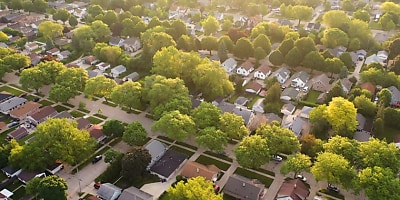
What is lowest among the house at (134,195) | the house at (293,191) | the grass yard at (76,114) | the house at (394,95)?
the grass yard at (76,114)

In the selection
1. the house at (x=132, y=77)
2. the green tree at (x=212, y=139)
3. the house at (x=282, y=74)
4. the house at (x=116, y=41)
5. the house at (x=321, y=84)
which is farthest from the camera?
the house at (x=116, y=41)

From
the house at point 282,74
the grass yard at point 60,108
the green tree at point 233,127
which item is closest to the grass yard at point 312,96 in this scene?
the house at point 282,74

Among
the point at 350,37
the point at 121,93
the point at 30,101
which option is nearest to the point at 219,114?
the point at 121,93

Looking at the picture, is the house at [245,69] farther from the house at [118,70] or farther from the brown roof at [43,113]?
the brown roof at [43,113]

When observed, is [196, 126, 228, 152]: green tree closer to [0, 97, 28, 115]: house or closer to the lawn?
the lawn

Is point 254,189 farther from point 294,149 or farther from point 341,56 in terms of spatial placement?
point 341,56

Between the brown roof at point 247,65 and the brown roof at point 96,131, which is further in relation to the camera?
the brown roof at point 247,65

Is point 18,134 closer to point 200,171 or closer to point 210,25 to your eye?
point 200,171

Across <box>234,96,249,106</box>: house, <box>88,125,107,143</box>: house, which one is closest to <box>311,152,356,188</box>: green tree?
<box>234,96,249,106</box>: house
